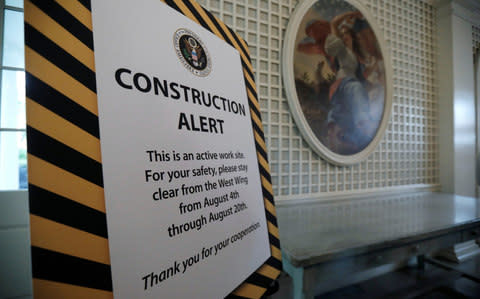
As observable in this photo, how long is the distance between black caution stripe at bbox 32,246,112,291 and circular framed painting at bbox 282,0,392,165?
4.39 ft

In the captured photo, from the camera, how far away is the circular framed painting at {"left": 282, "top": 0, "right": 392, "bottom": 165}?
1446 mm

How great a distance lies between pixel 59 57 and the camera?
0.39m

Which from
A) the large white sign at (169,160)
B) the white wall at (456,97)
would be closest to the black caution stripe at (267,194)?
the large white sign at (169,160)

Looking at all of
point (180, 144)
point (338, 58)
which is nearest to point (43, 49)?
point (180, 144)

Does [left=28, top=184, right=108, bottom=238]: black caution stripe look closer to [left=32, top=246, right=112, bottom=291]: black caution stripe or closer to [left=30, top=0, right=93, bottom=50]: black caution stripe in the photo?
[left=32, top=246, right=112, bottom=291]: black caution stripe

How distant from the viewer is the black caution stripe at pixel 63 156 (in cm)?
35

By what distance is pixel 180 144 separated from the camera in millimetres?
517

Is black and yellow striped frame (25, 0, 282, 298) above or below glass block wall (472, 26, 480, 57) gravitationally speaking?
below

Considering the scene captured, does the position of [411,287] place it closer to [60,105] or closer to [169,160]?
[169,160]

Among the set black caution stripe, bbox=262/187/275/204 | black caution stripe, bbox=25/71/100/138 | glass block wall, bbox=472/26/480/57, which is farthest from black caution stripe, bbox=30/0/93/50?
glass block wall, bbox=472/26/480/57

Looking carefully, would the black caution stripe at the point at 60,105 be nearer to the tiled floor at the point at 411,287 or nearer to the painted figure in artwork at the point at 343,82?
the painted figure in artwork at the point at 343,82

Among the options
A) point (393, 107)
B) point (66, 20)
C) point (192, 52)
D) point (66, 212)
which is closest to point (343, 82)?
point (393, 107)

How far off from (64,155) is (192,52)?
0.42 metres

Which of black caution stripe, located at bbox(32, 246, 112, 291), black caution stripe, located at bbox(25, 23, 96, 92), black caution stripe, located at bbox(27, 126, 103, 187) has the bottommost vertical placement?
black caution stripe, located at bbox(32, 246, 112, 291)
